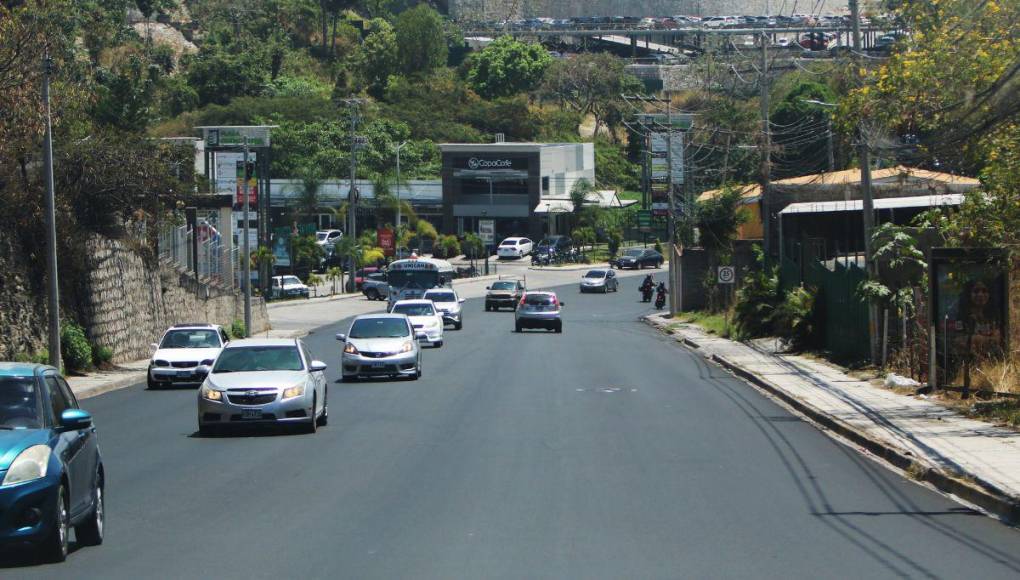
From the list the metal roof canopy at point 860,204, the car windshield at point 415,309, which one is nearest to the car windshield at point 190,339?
the car windshield at point 415,309

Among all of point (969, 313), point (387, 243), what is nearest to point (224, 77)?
point (387, 243)

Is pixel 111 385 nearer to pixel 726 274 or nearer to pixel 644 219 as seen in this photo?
pixel 726 274

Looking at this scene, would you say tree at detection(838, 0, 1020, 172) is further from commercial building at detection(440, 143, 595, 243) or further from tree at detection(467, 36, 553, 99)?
tree at detection(467, 36, 553, 99)

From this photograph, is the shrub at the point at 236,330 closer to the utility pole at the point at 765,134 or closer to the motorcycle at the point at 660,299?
the utility pole at the point at 765,134

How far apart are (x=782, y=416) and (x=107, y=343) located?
2138 centimetres

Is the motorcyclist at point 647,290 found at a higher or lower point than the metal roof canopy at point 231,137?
lower

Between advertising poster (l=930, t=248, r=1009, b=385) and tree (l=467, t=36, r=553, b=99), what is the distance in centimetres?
12476

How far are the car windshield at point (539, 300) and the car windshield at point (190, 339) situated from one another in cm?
2175

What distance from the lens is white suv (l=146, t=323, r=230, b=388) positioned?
31.0 m

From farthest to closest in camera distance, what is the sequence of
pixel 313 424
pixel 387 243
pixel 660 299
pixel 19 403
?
pixel 387 243
pixel 660 299
pixel 313 424
pixel 19 403

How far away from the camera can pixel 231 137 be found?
70250 mm

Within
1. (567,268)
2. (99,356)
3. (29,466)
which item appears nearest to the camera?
(29,466)

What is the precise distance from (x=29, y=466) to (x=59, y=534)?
0.64 meters

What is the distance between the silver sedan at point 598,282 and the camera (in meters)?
82.9
